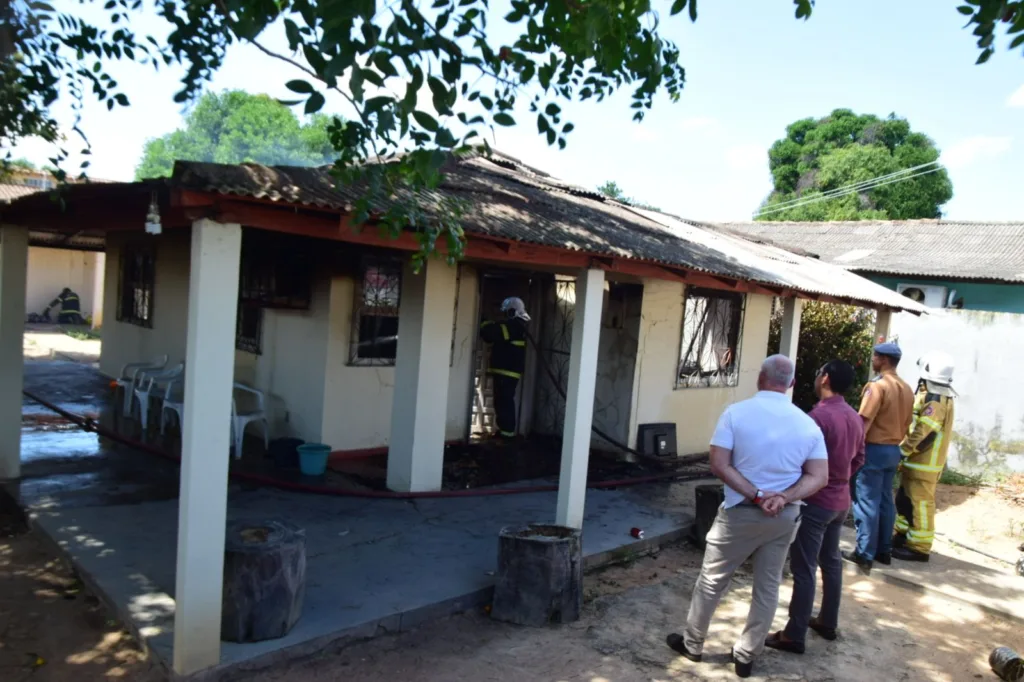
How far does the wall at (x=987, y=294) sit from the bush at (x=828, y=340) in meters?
6.22

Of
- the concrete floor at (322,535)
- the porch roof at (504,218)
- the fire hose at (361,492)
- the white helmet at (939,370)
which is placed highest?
the porch roof at (504,218)

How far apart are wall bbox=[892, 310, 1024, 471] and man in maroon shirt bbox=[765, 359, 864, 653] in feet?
27.6

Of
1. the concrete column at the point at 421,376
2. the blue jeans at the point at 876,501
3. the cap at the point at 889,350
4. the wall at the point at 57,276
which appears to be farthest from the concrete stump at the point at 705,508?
the wall at the point at 57,276

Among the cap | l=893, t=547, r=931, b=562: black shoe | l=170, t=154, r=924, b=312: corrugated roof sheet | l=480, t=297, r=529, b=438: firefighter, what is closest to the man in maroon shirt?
the cap

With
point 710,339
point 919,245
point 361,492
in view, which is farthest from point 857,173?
point 361,492

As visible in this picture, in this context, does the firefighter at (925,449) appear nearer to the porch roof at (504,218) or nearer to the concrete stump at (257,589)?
the porch roof at (504,218)

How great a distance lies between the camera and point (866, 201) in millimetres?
31547

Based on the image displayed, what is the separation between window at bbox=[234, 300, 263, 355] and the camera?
8.81 m

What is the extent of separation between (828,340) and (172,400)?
10897 millimetres

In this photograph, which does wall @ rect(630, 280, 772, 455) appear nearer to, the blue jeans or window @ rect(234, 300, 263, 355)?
the blue jeans

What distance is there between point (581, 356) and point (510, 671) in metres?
2.66

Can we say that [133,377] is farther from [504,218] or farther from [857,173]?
[857,173]

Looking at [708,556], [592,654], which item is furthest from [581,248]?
[592,654]

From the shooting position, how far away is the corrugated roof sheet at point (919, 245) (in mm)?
17328
